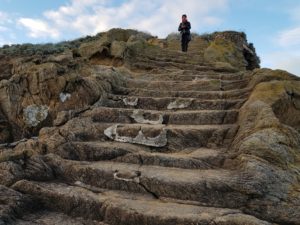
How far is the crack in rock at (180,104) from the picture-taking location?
10.5m

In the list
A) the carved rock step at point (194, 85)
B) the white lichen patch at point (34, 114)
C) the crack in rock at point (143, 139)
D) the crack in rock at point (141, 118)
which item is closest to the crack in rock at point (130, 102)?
the crack in rock at point (141, 118)

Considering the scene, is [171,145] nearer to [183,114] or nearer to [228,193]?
[183,114]

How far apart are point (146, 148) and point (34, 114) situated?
3.91 metres

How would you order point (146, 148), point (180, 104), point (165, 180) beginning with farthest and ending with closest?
point (180, 104) → point (146, 148) → point (165, 180)

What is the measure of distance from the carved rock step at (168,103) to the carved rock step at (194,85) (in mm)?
1403

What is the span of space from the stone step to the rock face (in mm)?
27

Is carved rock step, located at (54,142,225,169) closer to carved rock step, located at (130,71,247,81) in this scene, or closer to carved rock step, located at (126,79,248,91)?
carved rock step, located at (126,79,248,91)

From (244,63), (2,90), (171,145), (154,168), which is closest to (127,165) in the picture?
(154,168)

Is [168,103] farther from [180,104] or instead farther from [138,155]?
[138,155]

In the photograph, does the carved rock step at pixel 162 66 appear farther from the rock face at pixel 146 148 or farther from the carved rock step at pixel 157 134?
the carved rock step at pixel 157 134

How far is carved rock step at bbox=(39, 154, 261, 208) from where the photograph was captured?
6.28 meters

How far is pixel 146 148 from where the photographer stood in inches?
334

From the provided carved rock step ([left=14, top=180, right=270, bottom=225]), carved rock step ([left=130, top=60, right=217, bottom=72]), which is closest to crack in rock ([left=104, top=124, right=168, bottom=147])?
carved rock step ([left=14, top=180, right=270, bottom=225])

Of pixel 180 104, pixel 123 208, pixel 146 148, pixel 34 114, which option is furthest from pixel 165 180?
pixel 34 114
